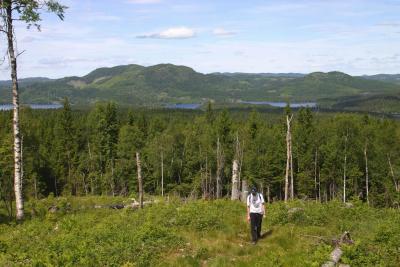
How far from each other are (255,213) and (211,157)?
5401 centimetres

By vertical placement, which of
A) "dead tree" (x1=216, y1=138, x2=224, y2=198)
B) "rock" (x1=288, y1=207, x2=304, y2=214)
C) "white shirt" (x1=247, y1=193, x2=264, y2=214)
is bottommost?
"dead tree" (x1=216, y1=138, x2=224, y2=198)

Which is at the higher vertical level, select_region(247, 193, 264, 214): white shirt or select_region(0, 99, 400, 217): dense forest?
select_region(247, 193, 264, 214): white shirt

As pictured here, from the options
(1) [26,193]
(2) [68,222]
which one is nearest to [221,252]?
(2) [68,222]

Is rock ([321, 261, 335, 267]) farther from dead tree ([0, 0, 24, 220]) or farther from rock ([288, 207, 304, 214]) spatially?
dead tree ([0, 0, 24, 220])

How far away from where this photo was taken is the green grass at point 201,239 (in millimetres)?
10359

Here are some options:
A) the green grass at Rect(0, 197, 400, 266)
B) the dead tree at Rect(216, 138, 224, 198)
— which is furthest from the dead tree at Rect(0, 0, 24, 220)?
the dead tree at Rect(216, 138, 224, 198)

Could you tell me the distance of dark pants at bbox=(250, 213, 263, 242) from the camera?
1329 centimetres

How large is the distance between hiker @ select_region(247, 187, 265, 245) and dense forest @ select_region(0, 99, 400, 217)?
42366mm

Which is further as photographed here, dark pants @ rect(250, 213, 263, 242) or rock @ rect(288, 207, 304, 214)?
rock @ rect(288, 207, 304, 214)

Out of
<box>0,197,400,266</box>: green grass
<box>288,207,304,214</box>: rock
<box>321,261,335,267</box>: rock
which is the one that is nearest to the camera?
<box>321,261,335,267</box>: rock

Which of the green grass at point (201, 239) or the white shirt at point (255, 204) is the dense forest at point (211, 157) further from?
the white shirt at point (255, 204)

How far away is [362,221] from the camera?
49.9 ft

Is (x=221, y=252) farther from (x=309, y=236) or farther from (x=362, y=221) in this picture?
(x=362, y=221)

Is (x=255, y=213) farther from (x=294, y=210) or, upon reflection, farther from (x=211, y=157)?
(x=211, y=157)
